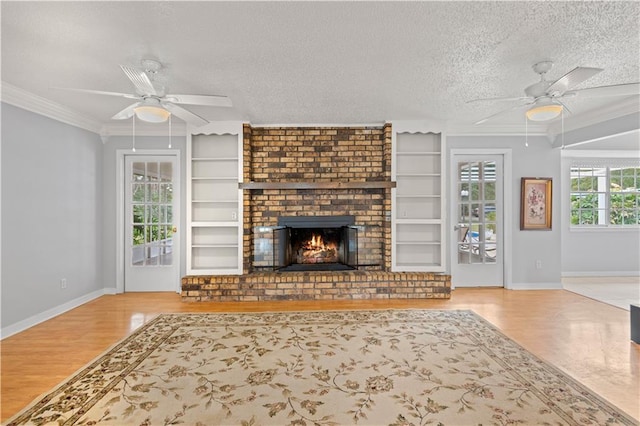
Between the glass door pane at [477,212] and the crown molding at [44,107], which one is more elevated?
the crown molding at [44,107]

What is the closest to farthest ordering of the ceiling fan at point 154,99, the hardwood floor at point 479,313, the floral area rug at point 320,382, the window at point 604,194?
the floral area rug at point 320,382, the hardwood floor at point 479,313, the ceiling fan at point 154,99, the window at point 604,194

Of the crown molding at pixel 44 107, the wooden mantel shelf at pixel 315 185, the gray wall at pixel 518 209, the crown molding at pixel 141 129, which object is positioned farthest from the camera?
the gray wall at pixel 518 209

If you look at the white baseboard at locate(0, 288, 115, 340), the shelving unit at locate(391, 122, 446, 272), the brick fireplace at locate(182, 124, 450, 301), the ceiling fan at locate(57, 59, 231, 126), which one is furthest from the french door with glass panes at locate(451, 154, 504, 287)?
the white baseboard at locate(0, 288, 115, 340)

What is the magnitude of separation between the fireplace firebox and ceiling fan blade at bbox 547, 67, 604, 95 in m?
2.82

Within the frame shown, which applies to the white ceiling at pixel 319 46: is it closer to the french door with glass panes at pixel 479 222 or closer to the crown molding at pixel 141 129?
the crown molding at pixel 141 129

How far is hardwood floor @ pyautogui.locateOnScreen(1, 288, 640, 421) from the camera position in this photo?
2.31 meters

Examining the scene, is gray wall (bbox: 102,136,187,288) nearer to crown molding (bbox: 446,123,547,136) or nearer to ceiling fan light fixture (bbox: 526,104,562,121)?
→ crown molding (bbox: 446,123,547,136)

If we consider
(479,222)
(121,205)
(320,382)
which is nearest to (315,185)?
(479,222)

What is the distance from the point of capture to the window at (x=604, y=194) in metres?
6.04

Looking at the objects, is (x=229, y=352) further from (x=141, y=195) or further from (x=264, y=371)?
(x=141, y=195)

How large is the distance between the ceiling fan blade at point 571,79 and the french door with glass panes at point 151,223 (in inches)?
181

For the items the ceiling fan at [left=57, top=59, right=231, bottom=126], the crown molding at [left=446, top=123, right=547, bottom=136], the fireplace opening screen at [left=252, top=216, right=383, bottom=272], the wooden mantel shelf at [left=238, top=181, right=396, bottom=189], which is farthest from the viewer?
the crown molding at [left=446, top=123, right=547, bottom=136]

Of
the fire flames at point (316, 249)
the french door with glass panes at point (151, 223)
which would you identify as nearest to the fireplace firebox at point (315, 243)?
the fire flames at point (316, 249)

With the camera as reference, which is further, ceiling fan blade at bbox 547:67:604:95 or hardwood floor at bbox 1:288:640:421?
hardwood floor at bbox 1:288:640:421
